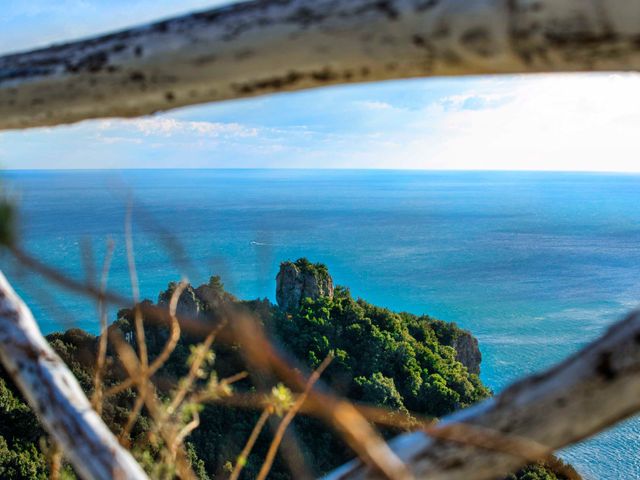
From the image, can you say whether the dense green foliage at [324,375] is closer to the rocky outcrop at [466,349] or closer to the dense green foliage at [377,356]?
the dense green foliage at [377,356]

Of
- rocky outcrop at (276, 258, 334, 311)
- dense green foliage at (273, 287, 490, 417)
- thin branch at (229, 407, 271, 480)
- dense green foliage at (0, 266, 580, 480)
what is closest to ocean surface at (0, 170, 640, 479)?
thin branch at (229, 407, 271, 480)

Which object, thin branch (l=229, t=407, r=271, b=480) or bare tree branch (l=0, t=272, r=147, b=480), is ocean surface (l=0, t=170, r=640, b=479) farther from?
thin branch (l=229, t=407, r=271, b=480)

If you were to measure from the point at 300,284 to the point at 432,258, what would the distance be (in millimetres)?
31685

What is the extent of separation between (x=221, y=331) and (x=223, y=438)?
42.0ft

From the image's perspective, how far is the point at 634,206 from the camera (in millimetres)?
89938

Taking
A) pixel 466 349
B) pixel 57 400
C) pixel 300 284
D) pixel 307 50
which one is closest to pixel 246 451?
pixel 57 400

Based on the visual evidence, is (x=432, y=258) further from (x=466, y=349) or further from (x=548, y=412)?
(x=548, y=412)

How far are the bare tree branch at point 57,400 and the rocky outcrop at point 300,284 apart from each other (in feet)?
58.0

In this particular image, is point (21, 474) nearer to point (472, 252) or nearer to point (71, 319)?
point (71, 319)

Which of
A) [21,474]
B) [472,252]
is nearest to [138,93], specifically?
[21,474]

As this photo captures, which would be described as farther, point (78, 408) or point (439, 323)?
point (439, 323)

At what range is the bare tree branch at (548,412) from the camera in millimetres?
652

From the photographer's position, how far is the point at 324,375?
634 inches

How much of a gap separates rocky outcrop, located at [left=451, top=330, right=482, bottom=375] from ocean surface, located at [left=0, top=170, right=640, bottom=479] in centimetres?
428
